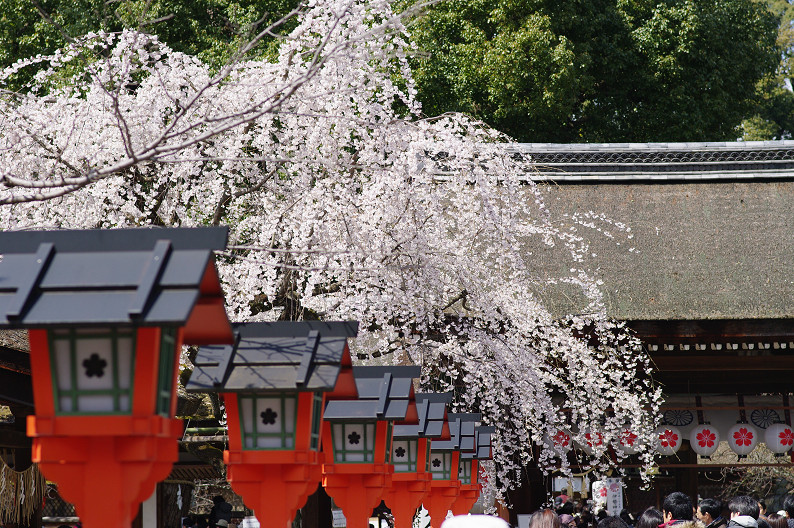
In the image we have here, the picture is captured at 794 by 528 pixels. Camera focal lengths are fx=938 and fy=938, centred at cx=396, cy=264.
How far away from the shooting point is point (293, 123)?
24.9 feet

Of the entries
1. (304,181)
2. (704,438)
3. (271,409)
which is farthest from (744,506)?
(704,438)

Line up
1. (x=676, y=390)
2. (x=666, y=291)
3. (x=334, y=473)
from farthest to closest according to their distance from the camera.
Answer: (x=676, y=390)
(x=666, y=291)
(x=334, y=473)

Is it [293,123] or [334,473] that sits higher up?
[293,123]

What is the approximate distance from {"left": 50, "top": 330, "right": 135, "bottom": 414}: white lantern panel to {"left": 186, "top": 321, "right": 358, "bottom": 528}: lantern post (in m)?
1.41

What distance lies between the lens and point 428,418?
7.55 meters

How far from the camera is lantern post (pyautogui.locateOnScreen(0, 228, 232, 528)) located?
9.05 feet

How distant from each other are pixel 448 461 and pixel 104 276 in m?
6.91

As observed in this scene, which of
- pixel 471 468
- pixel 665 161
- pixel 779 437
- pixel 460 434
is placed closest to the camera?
pixel 460 434

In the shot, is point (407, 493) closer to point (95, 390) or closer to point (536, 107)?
point (95, 390)

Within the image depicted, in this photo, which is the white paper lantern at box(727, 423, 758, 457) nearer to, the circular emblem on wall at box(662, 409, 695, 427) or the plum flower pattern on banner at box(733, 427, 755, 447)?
the plum flower pattern on banner at box(733, 427, 755, 447)

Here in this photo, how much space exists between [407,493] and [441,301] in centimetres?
172

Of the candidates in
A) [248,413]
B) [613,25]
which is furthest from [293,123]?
[613,25]

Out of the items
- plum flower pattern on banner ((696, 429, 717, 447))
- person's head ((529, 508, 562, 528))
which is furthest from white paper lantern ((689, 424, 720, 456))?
person's head ((529, 508, 562, 528))

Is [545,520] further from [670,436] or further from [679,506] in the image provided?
[670,436]
